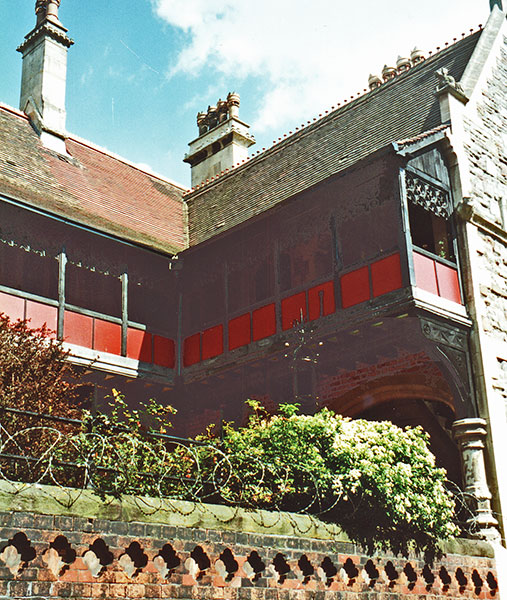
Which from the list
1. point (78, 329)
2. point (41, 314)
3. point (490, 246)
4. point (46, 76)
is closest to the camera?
point (41, 314)

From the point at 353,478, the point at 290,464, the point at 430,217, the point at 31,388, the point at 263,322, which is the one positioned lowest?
the point at 353,478

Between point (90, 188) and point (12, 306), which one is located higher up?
point (90, 188)

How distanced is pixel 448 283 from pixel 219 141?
40.8 feet

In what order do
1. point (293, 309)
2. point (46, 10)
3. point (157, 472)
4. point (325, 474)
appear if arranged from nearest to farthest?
point (157, 472)
point (325, 474)
point (293, 309)
point (46, 10)

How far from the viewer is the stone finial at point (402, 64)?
59.7 ft

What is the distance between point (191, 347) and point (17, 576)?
10119 mm

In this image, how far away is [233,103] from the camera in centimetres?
2380

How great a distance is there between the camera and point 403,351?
13.5 metres

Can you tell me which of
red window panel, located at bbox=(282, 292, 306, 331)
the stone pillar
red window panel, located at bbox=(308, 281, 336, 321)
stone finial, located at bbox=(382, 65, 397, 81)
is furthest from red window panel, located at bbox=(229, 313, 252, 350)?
stone finial, located at bbox=(382, 65, 397, 81)

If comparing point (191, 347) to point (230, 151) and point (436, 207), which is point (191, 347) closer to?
point (436, 207)

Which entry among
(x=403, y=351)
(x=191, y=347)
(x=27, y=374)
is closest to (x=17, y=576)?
(x=27, y=374)

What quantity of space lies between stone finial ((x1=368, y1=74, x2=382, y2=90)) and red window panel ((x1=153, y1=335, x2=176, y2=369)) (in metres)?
7.48

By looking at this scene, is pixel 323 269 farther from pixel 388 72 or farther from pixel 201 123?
pixel 201 123

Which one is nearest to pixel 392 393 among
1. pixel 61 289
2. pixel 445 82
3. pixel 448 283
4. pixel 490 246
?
pixel 448 283
